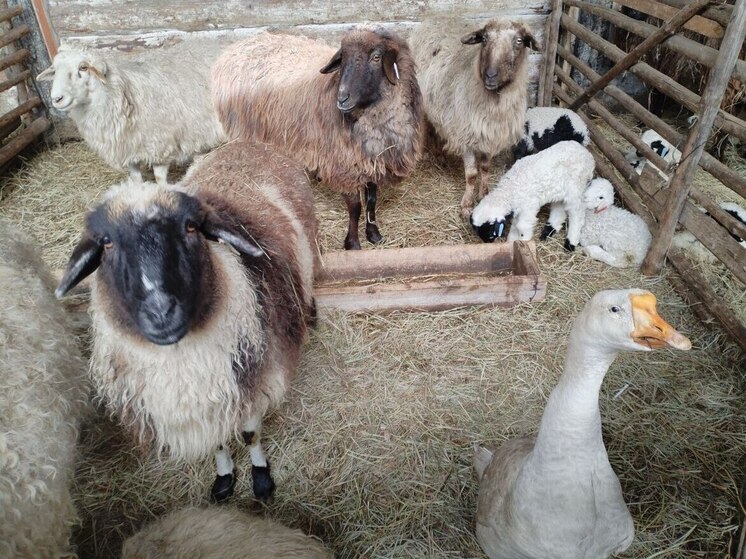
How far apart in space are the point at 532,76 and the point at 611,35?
96cm

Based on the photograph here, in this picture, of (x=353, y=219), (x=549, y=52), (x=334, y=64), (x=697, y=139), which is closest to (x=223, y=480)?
(x=353, y=219)

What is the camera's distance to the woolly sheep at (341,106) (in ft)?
13.3

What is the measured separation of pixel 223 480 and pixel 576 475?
6.07 feet

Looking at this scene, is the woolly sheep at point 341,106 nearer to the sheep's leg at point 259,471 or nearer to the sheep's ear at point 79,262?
the sheep's leg at point 259,471

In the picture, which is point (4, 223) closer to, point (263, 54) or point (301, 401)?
point (301, 401)

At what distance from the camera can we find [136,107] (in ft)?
15.9

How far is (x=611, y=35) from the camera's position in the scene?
6098 mm

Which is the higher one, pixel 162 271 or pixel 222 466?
pixel 162 271

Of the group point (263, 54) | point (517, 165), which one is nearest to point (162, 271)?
point (517, 165)

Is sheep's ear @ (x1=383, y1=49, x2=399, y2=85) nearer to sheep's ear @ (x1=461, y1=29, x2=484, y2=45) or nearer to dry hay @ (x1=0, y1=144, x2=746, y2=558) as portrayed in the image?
sheep's ear @ (x1=461, y1=29, x2=484, y2=45)

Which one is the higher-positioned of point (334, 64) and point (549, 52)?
point (334, 64)

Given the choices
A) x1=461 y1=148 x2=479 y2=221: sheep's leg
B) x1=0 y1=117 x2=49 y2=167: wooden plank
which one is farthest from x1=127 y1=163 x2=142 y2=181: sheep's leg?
x1=461 y1=148 x2=479 y2=221: sheep's leg

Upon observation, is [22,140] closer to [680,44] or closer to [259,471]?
[259,471]

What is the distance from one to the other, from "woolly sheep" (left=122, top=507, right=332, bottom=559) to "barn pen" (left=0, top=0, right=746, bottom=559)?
44 cm
